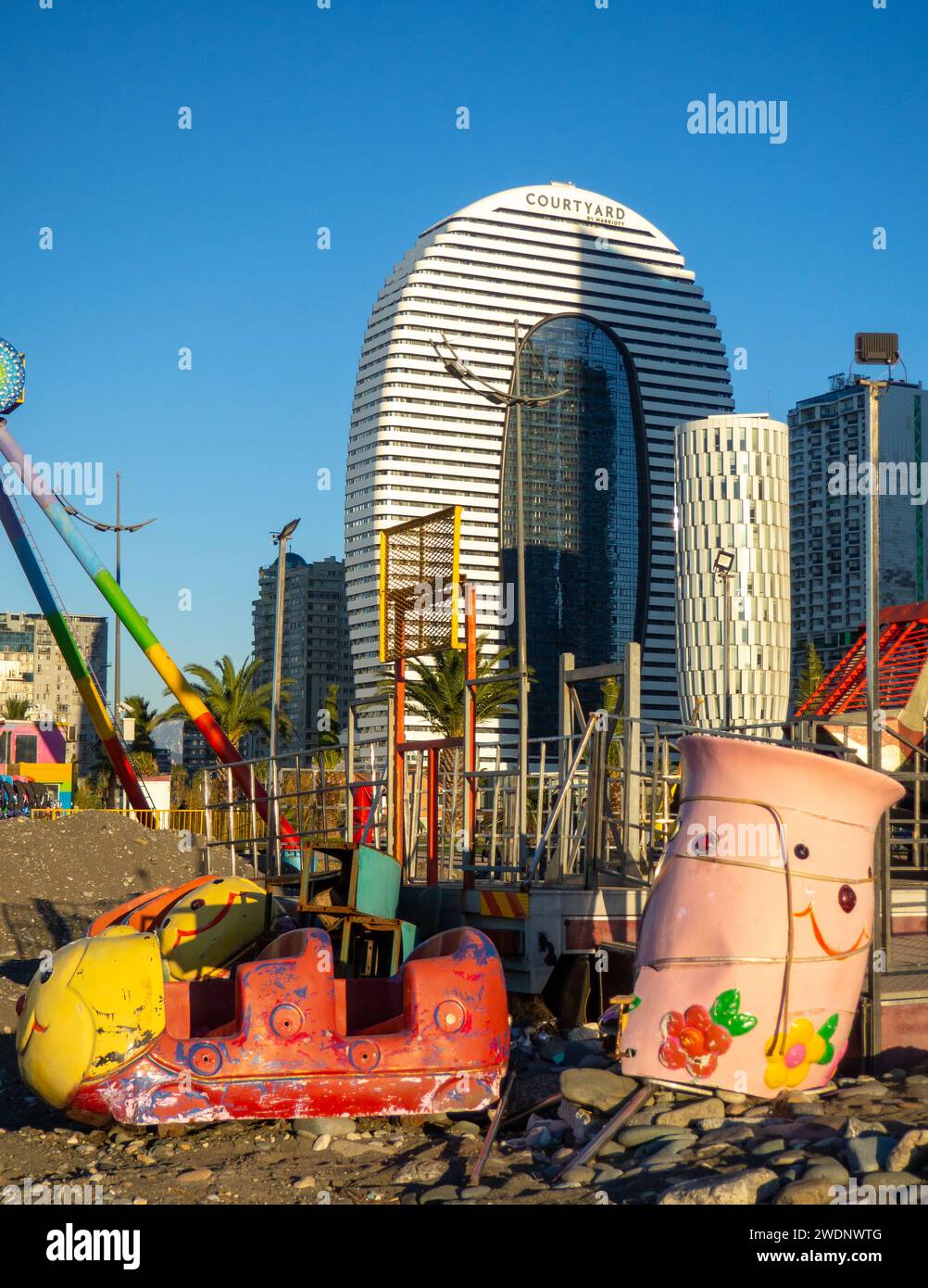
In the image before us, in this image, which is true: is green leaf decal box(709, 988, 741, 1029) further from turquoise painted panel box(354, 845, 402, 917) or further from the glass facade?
the glass facade

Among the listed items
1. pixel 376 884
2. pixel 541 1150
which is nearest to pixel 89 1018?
pixel 541 1150

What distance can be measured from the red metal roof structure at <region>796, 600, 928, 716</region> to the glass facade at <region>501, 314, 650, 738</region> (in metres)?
105

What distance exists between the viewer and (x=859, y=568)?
5546 inches

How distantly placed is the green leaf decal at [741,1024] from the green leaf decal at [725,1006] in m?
0.02

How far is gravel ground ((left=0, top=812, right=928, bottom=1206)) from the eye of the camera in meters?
6.39

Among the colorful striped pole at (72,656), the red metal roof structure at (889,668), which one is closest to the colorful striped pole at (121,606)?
the colorful striped pole at (72,656)

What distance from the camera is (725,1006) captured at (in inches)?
313

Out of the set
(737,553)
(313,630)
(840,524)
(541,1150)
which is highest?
(840,524)

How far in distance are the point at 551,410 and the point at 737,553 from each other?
35976 mm

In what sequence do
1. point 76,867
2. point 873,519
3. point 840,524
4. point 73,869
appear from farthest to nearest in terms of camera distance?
1. point 840,524
2. point 76,867
3. point 73,869
4. point 873,519

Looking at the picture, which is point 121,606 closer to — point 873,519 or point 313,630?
point 873,519

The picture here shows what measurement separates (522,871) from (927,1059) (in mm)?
3376

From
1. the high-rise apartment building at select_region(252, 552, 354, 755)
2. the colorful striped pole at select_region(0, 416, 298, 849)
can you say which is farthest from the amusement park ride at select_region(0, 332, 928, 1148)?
the high-rise apartment building at select_region(252, 552, 354, 755)

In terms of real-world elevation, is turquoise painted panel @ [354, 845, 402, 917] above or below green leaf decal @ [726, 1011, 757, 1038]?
above
